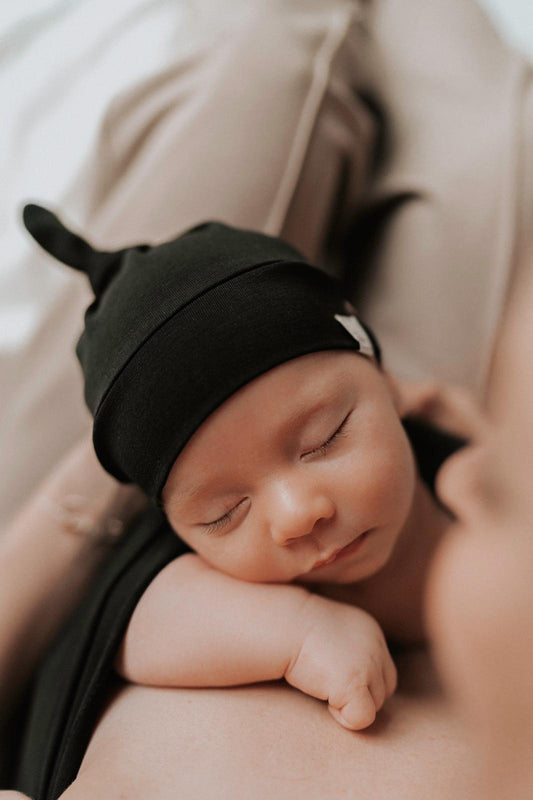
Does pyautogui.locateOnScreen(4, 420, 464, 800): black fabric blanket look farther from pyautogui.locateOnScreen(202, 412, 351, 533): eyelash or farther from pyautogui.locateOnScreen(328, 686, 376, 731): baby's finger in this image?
pyautogui.locateOnScreen(328, 686, 376, 731): baby's finger

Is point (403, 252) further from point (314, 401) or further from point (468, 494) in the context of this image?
point (468, 494)

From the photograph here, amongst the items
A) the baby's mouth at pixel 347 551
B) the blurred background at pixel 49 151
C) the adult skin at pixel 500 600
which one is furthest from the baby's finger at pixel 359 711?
the blurred background at pixel 49 151

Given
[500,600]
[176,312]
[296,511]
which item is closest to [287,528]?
[296,511]

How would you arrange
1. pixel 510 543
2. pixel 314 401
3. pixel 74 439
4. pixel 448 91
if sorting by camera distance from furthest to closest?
pixel 448 91 < pixel 74 439 < pixel 314 401 < pixel 510 543

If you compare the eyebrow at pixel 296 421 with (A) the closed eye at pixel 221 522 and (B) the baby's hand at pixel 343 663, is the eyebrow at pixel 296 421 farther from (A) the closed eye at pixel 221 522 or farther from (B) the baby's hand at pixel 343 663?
(B) the baby's hand at pixel 343 663

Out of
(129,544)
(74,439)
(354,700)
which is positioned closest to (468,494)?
(354,700)

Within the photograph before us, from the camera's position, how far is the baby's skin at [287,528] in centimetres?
67

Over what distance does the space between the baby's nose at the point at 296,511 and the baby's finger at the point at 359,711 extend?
0.48 ft

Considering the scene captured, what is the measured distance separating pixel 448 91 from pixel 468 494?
0.93 metres

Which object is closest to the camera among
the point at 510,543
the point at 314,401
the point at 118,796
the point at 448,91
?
the point at 510,543

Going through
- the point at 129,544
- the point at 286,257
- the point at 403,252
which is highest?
the point at 286,257

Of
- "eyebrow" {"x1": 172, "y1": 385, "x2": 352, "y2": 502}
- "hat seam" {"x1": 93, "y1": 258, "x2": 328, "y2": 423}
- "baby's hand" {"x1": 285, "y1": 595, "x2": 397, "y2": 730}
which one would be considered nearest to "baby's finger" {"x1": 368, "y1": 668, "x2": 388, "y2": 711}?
"baby's hand" {"x1": 285, "y1": 595, "x2": 397, "y2": 730}

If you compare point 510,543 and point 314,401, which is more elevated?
point 510,543

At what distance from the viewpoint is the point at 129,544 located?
879 millimetres
